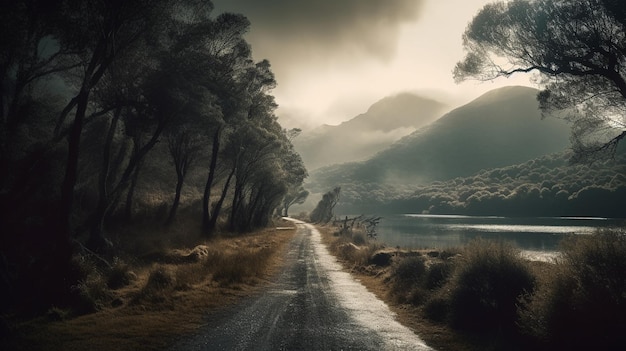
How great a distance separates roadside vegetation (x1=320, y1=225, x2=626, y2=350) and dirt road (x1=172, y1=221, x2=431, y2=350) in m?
1.10

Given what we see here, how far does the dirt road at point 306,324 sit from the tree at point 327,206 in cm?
9498

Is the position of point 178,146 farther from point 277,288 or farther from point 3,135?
point 277,288

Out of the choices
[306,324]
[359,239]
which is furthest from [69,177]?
[359,239]

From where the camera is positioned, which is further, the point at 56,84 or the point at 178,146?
the point at 178,146

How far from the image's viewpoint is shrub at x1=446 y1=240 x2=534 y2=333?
11.5m

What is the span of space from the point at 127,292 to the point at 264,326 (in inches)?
257

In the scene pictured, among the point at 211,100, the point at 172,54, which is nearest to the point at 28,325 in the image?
the point at 211,100

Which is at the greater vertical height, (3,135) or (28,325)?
(3,135)

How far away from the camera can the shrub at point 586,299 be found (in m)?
7.96

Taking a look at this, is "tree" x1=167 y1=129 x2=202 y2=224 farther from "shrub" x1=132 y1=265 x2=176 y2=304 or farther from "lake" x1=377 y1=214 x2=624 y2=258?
"lake" x1=377 y1=214 x2=624 y2=258

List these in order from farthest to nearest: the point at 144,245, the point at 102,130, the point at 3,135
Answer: the point at 102,130 < the point at 144,245 < the point at 3,135

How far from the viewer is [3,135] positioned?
17.4m

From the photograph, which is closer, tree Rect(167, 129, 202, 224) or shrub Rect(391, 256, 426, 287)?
shrub Rect(391, 256, 426, 287)

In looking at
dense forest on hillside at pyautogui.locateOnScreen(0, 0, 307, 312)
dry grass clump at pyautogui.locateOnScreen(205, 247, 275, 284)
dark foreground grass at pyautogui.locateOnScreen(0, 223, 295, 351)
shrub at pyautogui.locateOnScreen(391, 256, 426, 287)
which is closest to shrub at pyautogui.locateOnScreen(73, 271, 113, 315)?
dark foreground grass at pyautogui.locateOnScreen(0, 223, 295, 351)
